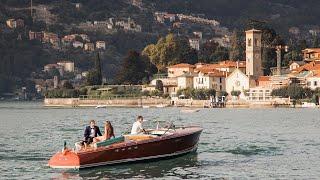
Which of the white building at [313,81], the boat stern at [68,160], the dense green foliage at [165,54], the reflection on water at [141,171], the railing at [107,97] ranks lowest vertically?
the reflection on water at [141,171]

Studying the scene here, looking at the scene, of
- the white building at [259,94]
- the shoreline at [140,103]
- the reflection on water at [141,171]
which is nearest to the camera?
the reflection on water at [141,171]

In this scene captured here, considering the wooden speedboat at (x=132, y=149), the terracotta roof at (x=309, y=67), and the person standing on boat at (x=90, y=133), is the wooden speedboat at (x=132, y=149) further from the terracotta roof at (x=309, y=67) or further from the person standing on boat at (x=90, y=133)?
the terracotta roof at (x=309, y=67)

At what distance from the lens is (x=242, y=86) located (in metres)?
156

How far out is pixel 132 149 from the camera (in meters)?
39.6

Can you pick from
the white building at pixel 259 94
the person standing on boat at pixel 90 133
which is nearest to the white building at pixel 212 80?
the white building at pixel 259 94

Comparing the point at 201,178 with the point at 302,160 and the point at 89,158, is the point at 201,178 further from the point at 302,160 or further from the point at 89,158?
the point at 302,160

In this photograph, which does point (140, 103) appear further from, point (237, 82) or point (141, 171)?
point (141, 171)

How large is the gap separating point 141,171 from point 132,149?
129 cm

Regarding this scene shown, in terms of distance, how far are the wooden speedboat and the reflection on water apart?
250mm

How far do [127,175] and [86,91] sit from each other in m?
139

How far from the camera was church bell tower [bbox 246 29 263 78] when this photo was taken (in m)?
158

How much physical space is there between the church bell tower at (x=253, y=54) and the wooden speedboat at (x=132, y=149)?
376ft

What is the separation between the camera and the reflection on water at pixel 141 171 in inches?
1469

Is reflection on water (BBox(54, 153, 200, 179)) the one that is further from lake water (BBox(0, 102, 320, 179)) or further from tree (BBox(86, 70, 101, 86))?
tree (BBox(86, 70, 101, 86))
